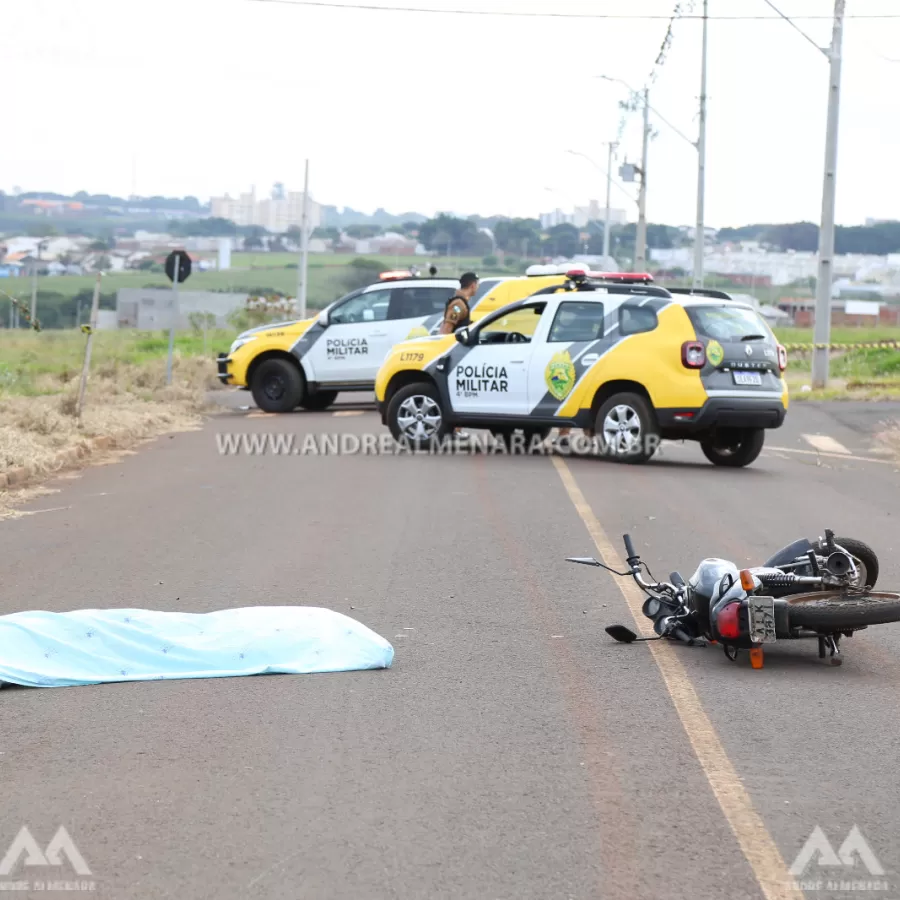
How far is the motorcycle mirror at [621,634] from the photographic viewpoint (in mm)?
7559

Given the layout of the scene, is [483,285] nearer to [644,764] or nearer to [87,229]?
[644,764]

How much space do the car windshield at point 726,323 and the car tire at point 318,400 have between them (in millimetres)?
9950

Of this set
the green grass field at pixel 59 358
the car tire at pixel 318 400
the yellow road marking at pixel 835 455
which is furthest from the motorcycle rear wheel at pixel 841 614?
the car tire at pixel 318 400

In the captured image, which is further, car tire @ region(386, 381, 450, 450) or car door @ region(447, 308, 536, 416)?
car tire @ region(386, 381, 450, 450)

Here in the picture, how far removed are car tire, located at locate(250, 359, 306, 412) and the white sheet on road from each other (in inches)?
676

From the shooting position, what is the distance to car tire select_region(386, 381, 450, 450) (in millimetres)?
17812

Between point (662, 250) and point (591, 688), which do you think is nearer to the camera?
point (591, 688)

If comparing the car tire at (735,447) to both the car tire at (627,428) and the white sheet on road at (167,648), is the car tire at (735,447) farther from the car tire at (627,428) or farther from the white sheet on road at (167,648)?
the white sheet on road at (167,648)

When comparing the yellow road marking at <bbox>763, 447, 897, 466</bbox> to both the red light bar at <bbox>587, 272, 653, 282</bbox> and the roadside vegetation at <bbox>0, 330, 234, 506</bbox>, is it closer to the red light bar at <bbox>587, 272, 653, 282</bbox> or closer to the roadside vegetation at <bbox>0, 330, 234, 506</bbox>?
the red light bar at <bbox>587, 272, 653, 282</bbox>

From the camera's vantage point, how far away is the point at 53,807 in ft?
16.6

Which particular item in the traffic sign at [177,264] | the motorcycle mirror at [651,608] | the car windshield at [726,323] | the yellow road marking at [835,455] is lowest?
the motorcycle mirror at [651,608]

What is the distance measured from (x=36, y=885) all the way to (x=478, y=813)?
1.43m

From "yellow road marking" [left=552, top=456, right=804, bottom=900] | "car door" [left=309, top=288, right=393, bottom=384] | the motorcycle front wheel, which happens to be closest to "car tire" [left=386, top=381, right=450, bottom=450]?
"car door" [left=309, top=288, right=393, bottom=384]

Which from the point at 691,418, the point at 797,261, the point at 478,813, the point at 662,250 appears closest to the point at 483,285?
the point at 691,418
